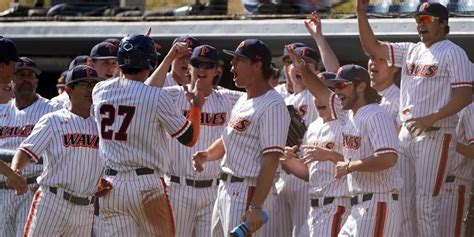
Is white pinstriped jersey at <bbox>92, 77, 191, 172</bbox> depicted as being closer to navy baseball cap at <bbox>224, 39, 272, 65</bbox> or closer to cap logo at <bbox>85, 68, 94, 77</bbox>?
navy baseball cap at <bbox>224, 39, 272, 65</bbox>

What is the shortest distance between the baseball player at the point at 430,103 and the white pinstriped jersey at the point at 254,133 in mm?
1220

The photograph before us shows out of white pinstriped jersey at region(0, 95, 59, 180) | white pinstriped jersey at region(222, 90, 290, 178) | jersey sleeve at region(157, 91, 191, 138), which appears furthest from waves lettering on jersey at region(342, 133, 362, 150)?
white pinstriped jersey at region(0, 95, 59, 180)

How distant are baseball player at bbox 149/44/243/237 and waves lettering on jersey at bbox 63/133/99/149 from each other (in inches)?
29.7

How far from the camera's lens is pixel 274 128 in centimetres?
906

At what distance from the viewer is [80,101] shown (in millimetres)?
9828

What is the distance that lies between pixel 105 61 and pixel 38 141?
1.59 meters

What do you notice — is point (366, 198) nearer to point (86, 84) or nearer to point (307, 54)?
point (307, 54)

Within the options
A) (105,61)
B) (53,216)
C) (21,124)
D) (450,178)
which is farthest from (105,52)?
(450,178)

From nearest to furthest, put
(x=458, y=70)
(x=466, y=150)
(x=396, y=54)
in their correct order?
(x=458, y=70) → (x=466, y=150) → (x=396, y=54)

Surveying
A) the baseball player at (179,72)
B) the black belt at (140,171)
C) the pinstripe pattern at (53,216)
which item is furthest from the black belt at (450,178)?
the pinstripe pattern at (53,216)

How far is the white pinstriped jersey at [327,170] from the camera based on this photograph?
972 centimetres

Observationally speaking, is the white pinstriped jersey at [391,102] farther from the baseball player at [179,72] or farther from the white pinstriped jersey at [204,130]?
the baseball player at [179,72]

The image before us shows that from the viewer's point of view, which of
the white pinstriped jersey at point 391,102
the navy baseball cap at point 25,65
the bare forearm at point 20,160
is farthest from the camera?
the navy baseball cap at point 25,65

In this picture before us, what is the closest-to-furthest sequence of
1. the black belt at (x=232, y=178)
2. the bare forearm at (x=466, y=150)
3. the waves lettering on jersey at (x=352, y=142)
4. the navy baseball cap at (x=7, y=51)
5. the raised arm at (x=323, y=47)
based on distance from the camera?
the black belt at (x=232, y=178) < the waves lettering on jersey at (x=352, y=142) < the bare forearm at (x=466, y=150) < the raised arm at (x=323, y=47) < the navy baseball cap at (x=7, y=51)
